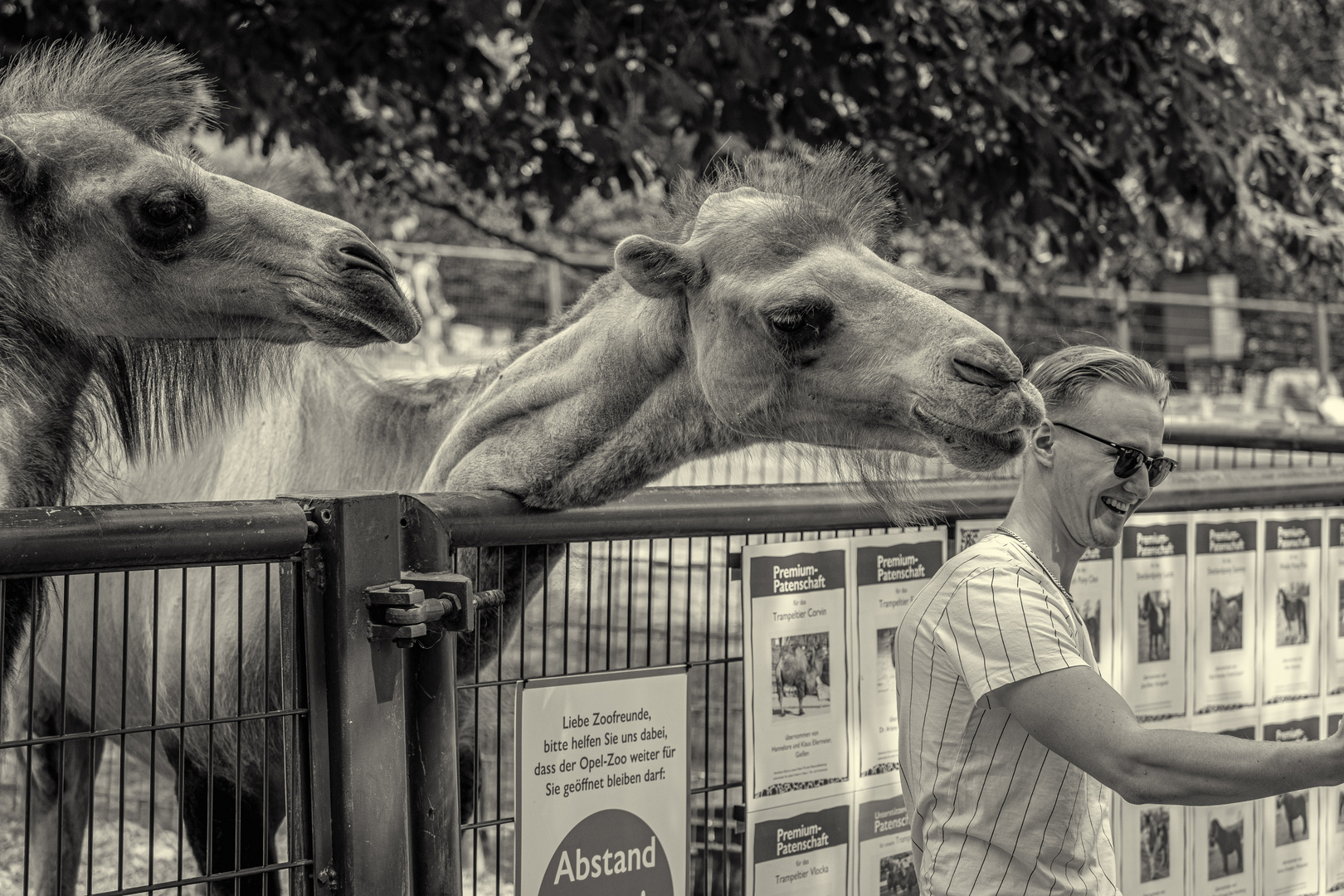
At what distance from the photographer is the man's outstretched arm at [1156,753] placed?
189 centimetres

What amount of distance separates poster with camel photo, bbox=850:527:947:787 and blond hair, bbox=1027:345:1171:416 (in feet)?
1.68

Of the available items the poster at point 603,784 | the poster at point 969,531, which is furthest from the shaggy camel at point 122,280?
the poster at point 969,531

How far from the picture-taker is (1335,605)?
3799 millimetres

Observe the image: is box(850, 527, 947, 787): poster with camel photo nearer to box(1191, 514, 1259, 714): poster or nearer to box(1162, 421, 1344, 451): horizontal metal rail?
box(1191, 514, 1259, 714): poster

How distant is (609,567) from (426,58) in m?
3.56

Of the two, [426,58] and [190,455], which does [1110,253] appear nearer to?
[426,58]

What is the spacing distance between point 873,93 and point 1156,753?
13.1 feet

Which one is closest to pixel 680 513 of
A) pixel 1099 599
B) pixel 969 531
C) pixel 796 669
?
pixel 796 669

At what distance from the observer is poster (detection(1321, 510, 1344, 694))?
3754mm

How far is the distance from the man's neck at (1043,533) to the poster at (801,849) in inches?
27.2

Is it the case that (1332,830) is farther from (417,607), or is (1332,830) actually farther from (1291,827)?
(417,607)

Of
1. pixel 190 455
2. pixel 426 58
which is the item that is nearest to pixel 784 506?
pixel 190 455

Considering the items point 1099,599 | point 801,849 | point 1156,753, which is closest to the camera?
point 1156,753

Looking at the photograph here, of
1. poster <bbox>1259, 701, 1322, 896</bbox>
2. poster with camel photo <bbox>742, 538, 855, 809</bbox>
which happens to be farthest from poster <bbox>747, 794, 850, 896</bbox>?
poster <bbox>1259, 701, 1322, 896</bbox>
